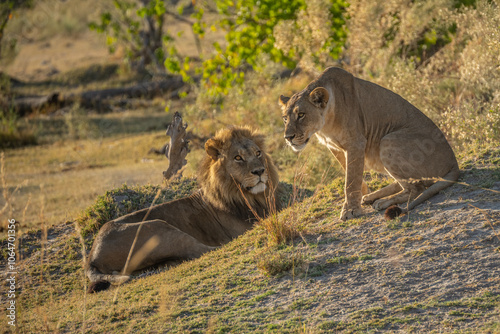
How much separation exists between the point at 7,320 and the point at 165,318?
1872 millimetres

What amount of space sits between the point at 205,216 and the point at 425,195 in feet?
9.85

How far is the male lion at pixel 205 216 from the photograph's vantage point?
6.57 metres

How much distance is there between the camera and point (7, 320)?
5.54 m

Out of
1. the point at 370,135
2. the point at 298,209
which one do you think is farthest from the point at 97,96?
the point at 370,135

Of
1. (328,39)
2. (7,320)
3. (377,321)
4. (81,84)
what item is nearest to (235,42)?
(328,39)

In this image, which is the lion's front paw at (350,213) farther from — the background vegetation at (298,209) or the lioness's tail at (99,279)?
the lioness's tail at (99,279)

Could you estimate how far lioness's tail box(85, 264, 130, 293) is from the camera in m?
5.95

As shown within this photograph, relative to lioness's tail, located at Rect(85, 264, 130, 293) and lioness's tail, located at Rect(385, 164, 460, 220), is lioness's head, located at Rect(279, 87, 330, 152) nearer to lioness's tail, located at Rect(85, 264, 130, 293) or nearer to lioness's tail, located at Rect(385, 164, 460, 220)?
lioness's tail, located at Rect(385, 164, 460, 220)

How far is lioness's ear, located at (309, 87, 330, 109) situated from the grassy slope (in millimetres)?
1183

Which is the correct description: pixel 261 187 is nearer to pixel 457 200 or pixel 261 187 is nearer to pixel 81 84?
pixel 457 200

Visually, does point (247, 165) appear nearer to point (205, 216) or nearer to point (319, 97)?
point (205, 216)

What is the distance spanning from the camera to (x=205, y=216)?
7.51m

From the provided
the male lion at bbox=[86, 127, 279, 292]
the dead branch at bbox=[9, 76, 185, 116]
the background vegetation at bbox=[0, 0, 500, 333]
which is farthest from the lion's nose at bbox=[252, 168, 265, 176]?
the dead branch at bbox=[9, 76, 185, 116]

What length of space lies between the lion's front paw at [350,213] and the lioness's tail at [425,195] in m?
0.36
